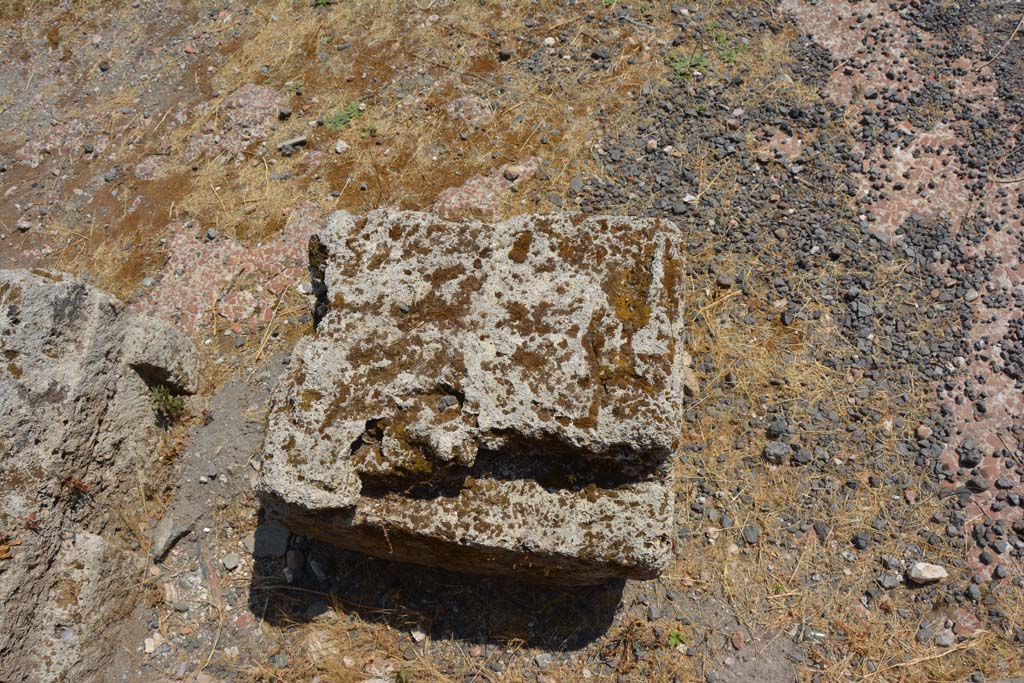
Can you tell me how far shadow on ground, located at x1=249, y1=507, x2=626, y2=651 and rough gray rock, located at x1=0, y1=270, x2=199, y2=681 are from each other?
897mm

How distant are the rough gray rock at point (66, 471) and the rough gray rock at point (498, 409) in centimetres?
135

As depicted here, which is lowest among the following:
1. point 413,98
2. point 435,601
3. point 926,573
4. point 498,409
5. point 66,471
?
point 926,573

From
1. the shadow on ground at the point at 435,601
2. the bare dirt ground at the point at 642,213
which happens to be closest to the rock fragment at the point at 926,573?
the bare dirt ground at the point at 642,213

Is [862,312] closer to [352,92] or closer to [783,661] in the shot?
[783,661]

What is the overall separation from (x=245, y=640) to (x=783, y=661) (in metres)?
3.12

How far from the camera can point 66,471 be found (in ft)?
12.8

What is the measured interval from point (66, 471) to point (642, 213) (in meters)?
4.13

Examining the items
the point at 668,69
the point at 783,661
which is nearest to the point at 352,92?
the point at 668,69

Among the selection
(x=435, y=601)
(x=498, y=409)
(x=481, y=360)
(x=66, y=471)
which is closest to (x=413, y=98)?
(x=481, y=360)

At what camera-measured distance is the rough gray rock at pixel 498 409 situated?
323cm

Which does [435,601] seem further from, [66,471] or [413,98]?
[413,98]

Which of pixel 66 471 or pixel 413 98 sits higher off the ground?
pixel 413 98

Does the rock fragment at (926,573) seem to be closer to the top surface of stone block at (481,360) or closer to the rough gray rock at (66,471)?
the top surface of stone block at (481,360)

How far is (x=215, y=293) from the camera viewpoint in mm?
5320
